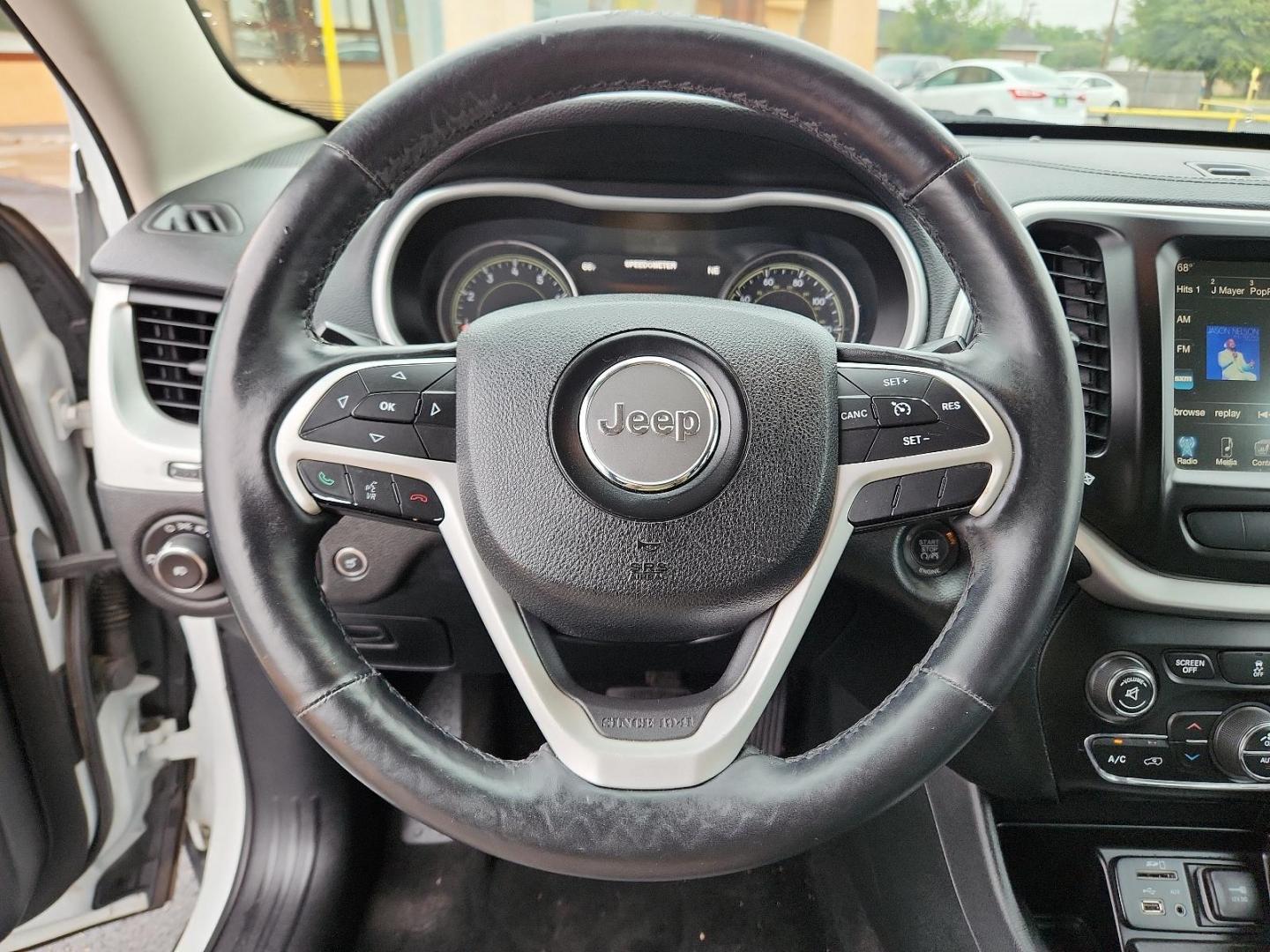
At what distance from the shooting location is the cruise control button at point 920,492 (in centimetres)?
80

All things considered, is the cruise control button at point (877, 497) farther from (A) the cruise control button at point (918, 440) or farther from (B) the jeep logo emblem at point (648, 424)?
(B) the jeep logo emblem at point (648, 424)

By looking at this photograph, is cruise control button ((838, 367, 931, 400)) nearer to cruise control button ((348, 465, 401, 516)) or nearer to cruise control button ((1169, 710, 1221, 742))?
cruise control button ((348, 465, 401, 516))

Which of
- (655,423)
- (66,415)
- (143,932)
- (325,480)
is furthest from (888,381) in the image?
(143,932)

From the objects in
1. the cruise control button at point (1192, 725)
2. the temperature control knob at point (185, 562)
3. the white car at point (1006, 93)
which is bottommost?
the cruise control button at point (1192, 725)

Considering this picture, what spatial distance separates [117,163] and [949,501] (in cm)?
109

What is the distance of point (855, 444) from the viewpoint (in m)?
0.81

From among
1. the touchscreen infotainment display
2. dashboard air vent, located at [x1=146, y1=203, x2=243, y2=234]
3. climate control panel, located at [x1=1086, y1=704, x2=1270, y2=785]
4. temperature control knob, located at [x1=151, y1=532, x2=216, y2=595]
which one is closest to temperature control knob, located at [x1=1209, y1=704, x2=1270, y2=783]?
climate control panel, located at [x1=1086, y1=704, x2=1270, y2=785]

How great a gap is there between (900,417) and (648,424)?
0.69 ft

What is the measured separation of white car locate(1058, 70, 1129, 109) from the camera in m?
1.36

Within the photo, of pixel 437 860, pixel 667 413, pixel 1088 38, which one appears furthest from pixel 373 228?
pixel 437 860

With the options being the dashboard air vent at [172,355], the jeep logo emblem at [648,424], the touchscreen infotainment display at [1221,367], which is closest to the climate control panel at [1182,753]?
the touchscreen infotainment display at [1221,367]

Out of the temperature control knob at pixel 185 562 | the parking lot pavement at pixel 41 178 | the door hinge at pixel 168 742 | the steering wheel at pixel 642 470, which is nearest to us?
the steering wheel at pixel 642 470

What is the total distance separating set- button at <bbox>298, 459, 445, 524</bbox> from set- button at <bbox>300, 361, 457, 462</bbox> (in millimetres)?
21

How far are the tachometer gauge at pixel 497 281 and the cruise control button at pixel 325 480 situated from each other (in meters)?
0.53
